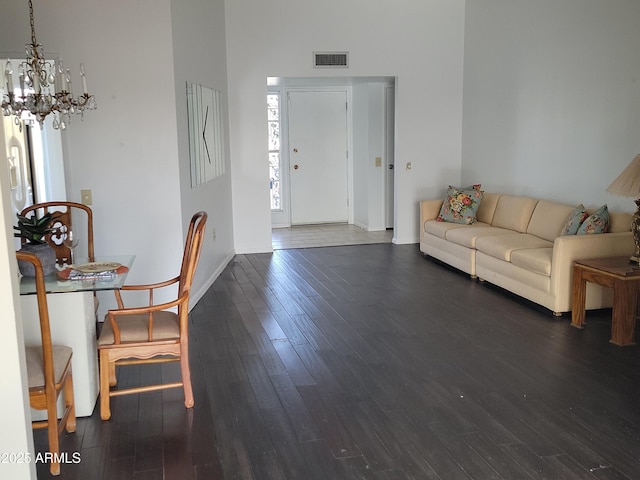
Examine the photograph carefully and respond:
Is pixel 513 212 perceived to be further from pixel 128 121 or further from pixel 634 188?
pixel 128 121

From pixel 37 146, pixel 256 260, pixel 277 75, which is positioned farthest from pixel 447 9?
pixel 37 146

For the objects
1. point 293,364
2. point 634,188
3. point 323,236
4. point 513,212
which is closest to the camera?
point 293,364

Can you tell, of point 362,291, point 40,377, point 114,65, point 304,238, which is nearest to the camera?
point 40,377

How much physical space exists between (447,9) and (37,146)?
4968 millimetres

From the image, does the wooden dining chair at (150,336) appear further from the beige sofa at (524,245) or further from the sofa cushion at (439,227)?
the sofa cushion at (439,227)

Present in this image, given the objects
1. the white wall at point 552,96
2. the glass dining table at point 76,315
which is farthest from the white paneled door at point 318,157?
the glass dining table at point 76,315

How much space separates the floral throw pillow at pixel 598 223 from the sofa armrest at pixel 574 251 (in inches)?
7.3

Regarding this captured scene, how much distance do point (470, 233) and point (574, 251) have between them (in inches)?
59.1

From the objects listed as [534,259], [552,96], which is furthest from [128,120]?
[552,96]

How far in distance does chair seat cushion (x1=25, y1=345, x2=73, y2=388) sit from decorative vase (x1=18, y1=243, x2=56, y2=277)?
426mm

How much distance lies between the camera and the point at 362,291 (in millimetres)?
5574

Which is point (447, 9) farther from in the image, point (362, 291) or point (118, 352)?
point (118, 352)

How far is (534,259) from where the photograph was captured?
4.86 metres

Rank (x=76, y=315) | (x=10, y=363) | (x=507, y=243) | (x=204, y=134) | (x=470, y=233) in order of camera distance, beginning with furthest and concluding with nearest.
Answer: (x=470, y=233)
(x=204, y=134)
(x=507, y=243)
(x=76, y=315)
(x=10, y=363)
